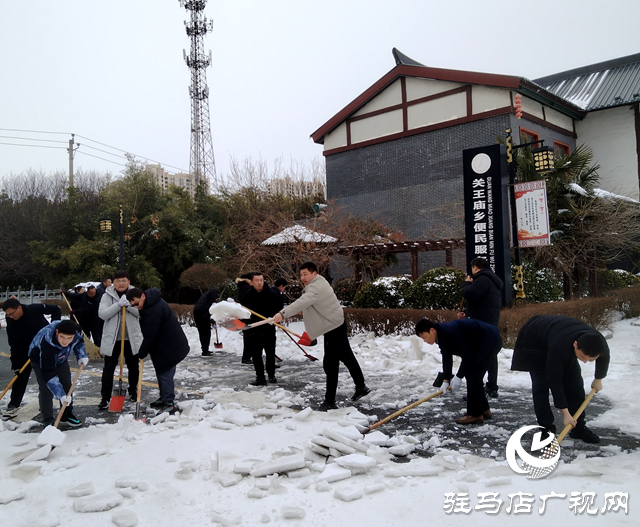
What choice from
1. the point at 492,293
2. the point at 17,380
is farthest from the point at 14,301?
the point at 492,293

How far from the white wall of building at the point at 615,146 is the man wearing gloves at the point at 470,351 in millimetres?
A: 16338

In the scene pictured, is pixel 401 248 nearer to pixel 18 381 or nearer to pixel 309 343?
pixel 309 343

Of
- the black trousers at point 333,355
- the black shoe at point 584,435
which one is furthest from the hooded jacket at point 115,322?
the black shoe at point 584,435

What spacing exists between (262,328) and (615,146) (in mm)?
17815

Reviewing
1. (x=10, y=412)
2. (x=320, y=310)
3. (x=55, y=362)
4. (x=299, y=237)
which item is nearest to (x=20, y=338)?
(x=10, y=412)

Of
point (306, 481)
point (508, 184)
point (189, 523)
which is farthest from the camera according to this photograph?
point (508, 184)

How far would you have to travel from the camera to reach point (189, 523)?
3.17 m

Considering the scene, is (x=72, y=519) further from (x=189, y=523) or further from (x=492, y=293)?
(x=492, y=293)

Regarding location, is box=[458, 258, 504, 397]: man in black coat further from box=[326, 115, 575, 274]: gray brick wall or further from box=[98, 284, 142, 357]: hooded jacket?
box=[326, 115, 575, 274]: gray brick wall

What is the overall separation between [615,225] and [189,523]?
12.3 metres

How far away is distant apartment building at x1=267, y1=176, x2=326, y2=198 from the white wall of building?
14.6 m

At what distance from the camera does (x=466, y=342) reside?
15.9ft

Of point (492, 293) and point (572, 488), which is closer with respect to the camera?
point (572, 488)

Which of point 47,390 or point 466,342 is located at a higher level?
point 466,342
